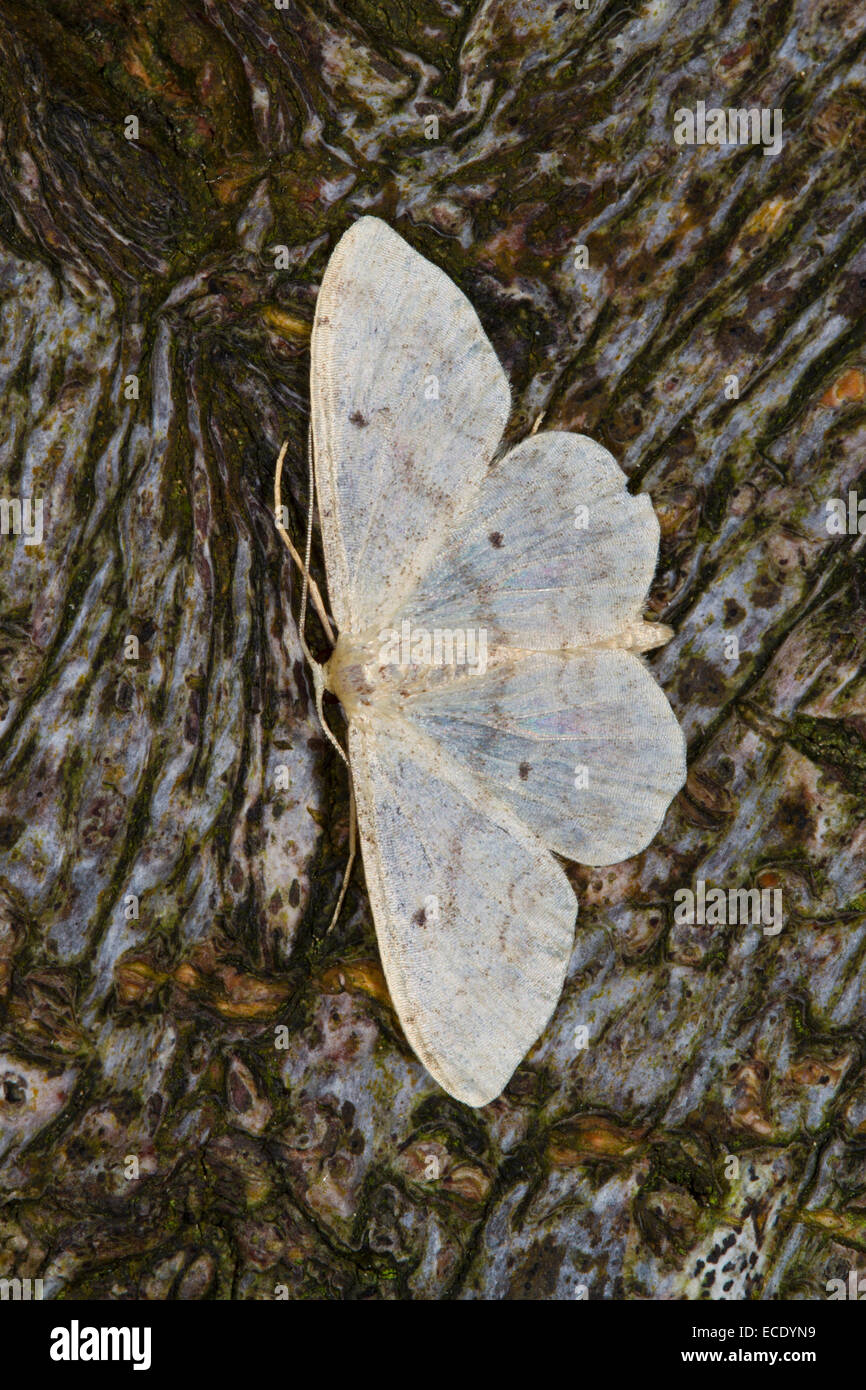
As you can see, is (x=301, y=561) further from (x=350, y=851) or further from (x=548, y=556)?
(x=350, y=851)

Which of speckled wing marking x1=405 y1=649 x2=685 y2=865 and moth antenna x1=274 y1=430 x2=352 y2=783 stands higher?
moth antenna x1=274 y1=430 x2=352 y2=783

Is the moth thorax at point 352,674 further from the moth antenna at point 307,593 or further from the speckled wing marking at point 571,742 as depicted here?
the speckled wing marking at point 571,742

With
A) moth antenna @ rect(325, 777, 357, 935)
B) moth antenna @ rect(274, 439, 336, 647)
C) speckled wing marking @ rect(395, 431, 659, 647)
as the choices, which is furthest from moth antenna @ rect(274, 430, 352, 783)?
speckled wing marking @ rect(395, 431, 659, 647)

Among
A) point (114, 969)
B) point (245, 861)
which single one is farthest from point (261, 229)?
point (114, 969)

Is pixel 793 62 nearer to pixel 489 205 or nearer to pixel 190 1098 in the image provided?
pixel 489 205

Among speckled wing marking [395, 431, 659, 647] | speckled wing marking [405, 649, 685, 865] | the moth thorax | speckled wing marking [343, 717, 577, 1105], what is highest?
speckled wing marking [395, 431, 659, 647]

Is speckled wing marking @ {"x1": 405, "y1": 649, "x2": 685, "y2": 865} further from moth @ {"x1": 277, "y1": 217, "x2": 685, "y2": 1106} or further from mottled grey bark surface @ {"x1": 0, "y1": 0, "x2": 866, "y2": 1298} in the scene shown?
mottled grey bark surface @ {"x1": 0, "y1": 0, "x2": 866, "y2": 1298}

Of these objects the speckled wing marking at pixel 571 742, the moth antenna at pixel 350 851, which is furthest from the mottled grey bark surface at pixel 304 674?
the speckled wing marking at pixel 571 742
